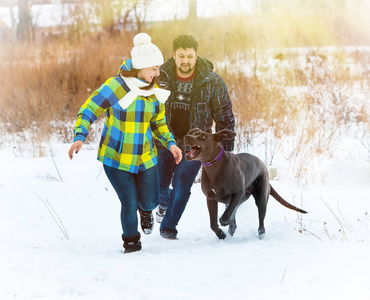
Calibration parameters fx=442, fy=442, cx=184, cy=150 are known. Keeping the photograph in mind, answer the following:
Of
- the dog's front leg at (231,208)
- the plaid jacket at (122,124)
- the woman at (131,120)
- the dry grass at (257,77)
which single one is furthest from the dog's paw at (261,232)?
the dry grass at (257,77)

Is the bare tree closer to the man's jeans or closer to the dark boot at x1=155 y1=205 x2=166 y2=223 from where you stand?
the dark boot at x1=155 y1=205 x2=166 y2=223

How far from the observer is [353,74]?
1174 cm

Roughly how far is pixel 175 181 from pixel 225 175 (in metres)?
0.49

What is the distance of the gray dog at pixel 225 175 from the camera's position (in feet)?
10.8

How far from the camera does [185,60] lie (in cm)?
346

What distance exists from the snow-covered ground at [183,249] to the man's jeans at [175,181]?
0.61 ft

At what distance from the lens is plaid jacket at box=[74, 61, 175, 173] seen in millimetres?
2914

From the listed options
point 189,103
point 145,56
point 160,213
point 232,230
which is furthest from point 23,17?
point 145,56

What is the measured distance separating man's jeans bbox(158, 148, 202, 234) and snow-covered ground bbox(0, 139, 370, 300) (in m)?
0.19

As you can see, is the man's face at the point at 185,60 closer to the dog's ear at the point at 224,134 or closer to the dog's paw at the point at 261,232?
the dog's ear at the point at 224,134

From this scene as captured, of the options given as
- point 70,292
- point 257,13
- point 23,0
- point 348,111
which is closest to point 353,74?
point 348,111

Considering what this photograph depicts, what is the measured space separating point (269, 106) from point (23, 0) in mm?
13487

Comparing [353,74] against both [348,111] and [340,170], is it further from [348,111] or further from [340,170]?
[340,170]

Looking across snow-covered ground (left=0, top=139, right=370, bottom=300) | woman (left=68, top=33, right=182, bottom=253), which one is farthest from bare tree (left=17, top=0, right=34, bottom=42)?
woman (left=68, top=33, right=182, bottom=253)
